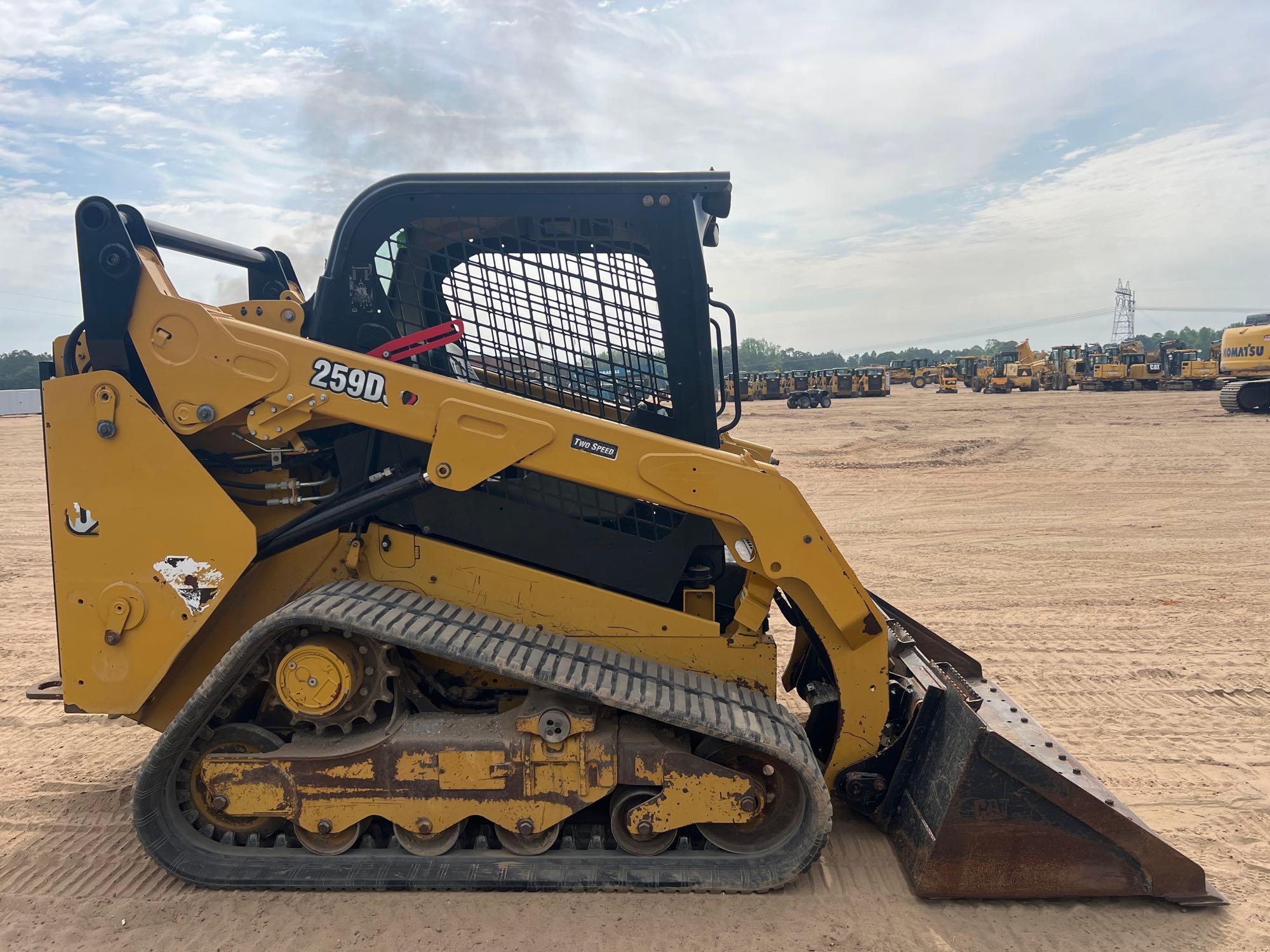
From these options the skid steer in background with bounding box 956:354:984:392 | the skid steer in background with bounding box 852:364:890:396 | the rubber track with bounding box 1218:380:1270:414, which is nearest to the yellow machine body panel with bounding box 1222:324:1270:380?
the rubber track with bounding box 1218:380:1270:414

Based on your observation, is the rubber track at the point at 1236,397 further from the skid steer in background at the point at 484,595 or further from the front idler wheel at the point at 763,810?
the front idler wheel at the point at 763,810

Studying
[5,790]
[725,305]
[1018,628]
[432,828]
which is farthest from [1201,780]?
[5,790]

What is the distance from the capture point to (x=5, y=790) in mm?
4086

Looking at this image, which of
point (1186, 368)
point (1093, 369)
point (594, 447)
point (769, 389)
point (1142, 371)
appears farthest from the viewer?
point (769, 389)

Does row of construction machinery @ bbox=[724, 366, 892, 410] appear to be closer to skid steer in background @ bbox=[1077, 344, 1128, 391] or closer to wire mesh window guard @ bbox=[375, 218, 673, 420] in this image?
skid steer in background @ bbox=[1077, 344, 1128, 391]

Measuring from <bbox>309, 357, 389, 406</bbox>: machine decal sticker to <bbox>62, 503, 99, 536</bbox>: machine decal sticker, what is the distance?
42.9 inches

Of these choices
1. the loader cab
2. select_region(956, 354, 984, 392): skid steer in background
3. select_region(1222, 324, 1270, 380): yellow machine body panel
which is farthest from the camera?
select_region(956, 354, 984, 392): skid steer in background

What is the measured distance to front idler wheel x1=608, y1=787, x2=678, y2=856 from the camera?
11.0 feet

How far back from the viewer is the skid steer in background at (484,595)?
3230 mm

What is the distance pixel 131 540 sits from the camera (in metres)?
3.40

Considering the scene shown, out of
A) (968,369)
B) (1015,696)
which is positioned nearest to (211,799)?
(1015,696)

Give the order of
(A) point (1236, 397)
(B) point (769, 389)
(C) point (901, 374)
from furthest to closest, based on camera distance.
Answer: (C) point (901, 374) → (B) point (769, 389) → (A) point (1236, 397)

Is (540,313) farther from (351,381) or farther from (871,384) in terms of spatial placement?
(871,384)

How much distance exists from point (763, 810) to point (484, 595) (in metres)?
1.49
